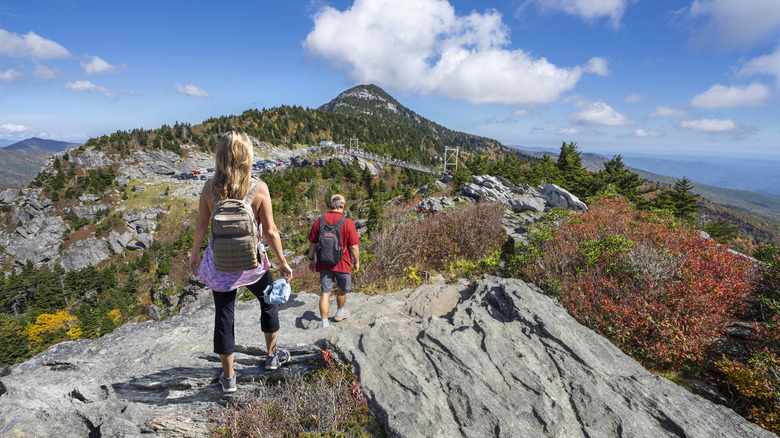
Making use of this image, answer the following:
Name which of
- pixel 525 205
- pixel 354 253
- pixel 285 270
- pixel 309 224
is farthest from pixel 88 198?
pixel 285 270

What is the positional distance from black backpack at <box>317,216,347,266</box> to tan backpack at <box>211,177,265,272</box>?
1581 millimetres

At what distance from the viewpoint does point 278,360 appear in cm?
347

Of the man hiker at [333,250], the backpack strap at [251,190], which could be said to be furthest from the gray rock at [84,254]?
the backpack strap at [251,190]

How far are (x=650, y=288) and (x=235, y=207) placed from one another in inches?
233

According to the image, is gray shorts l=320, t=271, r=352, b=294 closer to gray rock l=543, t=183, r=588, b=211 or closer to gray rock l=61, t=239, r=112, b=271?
gray rock l=543, t=183, r=588, b=211

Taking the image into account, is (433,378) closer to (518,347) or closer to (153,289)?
(518,347)

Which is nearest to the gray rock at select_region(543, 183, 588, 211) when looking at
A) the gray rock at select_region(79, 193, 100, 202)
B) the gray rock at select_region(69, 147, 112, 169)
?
the gray rock at select_region(79, 193, 100, 202)

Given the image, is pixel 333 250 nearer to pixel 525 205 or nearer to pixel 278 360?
pixel 278 360

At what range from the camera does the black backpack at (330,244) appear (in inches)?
167

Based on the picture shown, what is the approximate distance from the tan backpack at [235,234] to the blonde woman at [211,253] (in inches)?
Answer: 3.9

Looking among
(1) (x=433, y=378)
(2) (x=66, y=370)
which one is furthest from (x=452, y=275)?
(2) (x=66, y=370)

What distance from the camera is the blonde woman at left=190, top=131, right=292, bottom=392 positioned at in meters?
2.53

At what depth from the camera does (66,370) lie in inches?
135

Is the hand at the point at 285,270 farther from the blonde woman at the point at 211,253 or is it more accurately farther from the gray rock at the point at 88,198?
the gray rock at the point at 88,198
